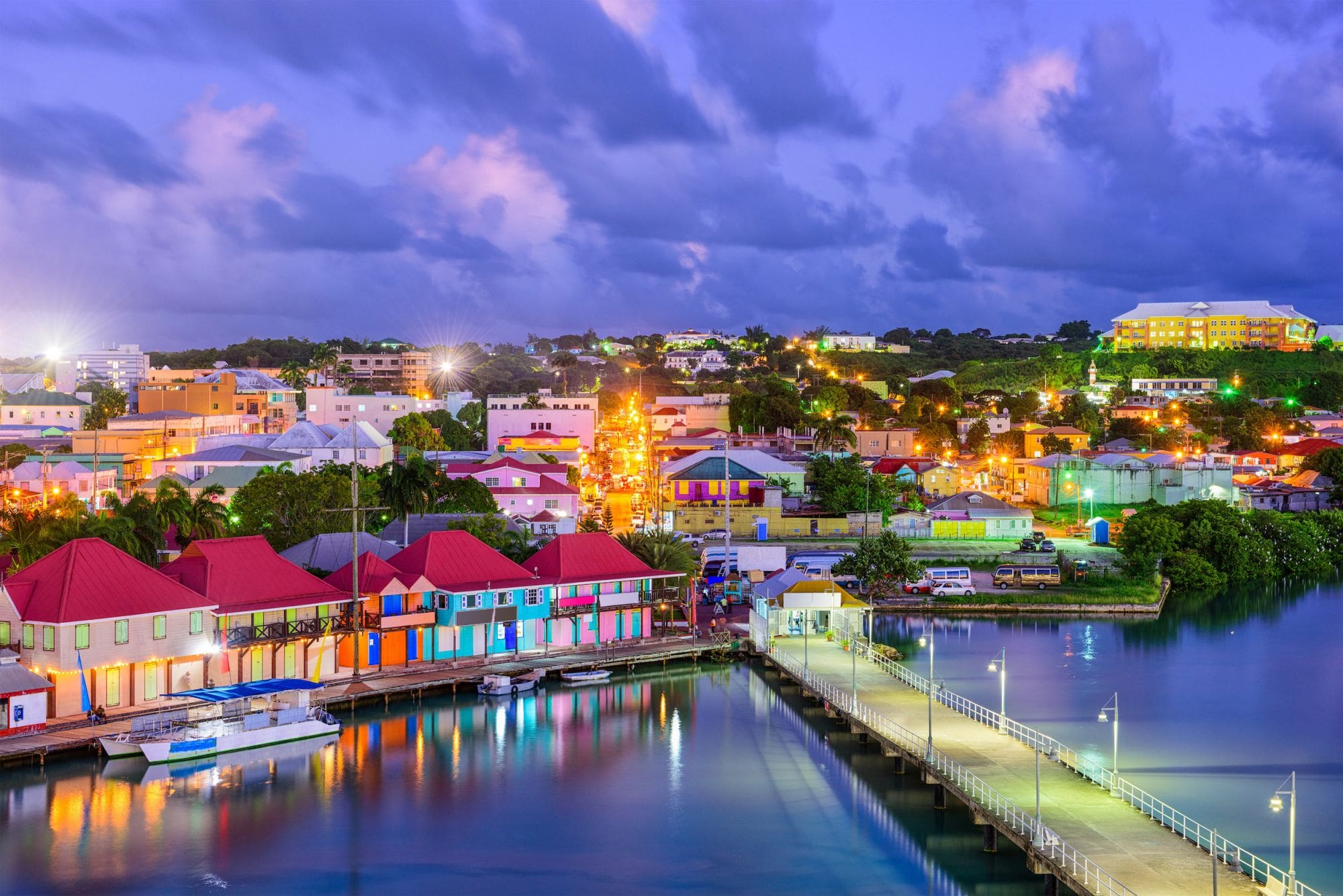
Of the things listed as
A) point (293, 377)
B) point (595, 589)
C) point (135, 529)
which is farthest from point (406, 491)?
point (293, 377)

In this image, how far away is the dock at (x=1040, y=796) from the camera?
18500mm

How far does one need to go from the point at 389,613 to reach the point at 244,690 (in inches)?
209

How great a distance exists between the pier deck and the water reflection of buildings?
17.6 feet

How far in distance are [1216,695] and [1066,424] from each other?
6334 centimetres

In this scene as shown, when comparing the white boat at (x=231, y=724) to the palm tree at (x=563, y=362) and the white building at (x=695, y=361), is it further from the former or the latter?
the white building at (x=695, y=361)

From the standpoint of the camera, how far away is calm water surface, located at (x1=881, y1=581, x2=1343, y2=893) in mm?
25203

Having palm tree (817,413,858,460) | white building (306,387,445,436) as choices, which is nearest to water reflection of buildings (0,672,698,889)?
palm tree (817,413,858,460)

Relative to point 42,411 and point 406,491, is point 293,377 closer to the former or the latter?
point 42,411

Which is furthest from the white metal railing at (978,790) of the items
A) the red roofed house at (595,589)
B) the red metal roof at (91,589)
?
the red metal roof at (91,589)

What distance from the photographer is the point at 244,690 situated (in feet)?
92.7

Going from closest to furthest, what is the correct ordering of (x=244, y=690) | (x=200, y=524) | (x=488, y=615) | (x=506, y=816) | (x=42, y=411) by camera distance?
(x=506, y=816), (x=244, y=690), (x=488, y=615), (x=200, y=524), (x=42, y=411)

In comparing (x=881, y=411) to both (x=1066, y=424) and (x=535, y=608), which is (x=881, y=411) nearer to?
(x=1066, y=424)

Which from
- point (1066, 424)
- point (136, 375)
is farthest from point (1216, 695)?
point (136, 375)

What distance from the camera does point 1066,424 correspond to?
95.9 m
